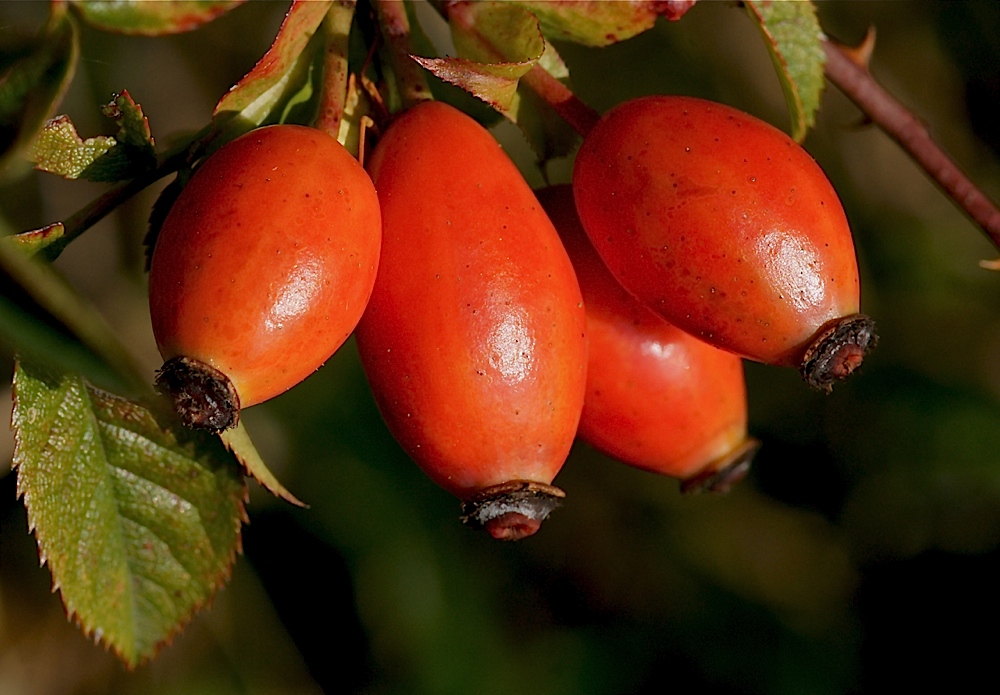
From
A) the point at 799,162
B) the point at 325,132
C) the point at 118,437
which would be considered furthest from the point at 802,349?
the point at 118,437

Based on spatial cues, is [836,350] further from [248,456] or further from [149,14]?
[149,14]

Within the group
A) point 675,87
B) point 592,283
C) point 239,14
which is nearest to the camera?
point 592,283

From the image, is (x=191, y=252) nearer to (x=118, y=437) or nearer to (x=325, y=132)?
(x=325, y=132)

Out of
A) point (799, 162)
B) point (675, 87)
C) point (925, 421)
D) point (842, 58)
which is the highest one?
point (799, 162)

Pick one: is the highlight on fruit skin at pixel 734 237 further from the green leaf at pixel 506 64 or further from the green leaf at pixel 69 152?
the green leaf at pixel 69 152

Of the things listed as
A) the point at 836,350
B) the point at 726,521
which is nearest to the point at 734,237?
the point at 836,350

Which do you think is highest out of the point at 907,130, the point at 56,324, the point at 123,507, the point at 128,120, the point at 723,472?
the point at 128,120

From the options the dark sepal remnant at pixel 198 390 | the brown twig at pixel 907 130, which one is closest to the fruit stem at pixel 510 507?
the dark sepal remnant at pixel 198 390
